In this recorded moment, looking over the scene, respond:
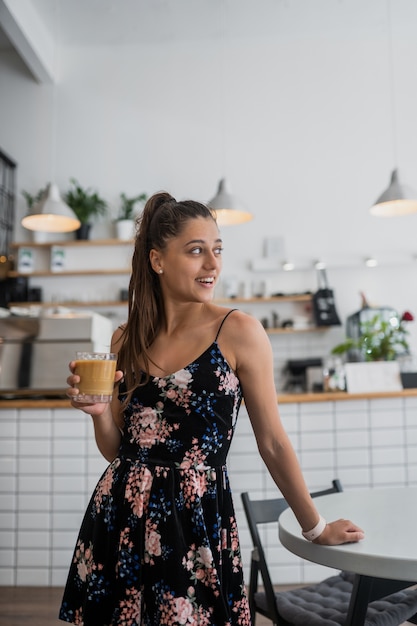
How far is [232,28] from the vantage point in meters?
6.29

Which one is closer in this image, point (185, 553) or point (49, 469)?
point (185, 553)

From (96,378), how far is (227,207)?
3.47 meters

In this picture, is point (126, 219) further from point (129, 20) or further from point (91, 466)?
point (91, 466)

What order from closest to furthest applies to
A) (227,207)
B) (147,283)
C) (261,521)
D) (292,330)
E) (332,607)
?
1. (147,283)
2. (332,607)
3. (261,521)
4. (227,207)
5. (292,330)

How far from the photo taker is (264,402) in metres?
1.39

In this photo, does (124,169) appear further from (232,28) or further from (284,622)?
→ (284,622)

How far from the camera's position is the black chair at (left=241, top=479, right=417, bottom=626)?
184cm

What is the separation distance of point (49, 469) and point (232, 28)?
15.4ft

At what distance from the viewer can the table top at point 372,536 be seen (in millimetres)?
1350

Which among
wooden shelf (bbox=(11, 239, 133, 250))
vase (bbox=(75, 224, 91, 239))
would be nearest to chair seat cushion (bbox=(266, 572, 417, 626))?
wooden shelf (bbox=(11, 239, 133, 250))

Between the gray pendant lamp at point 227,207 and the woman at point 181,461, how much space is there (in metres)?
3.22

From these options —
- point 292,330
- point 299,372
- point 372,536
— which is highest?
point 292,330

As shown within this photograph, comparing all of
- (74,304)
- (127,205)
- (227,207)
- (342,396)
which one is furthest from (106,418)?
(127,205)

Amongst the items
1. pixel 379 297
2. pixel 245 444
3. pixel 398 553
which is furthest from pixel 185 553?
pixel 379 297
